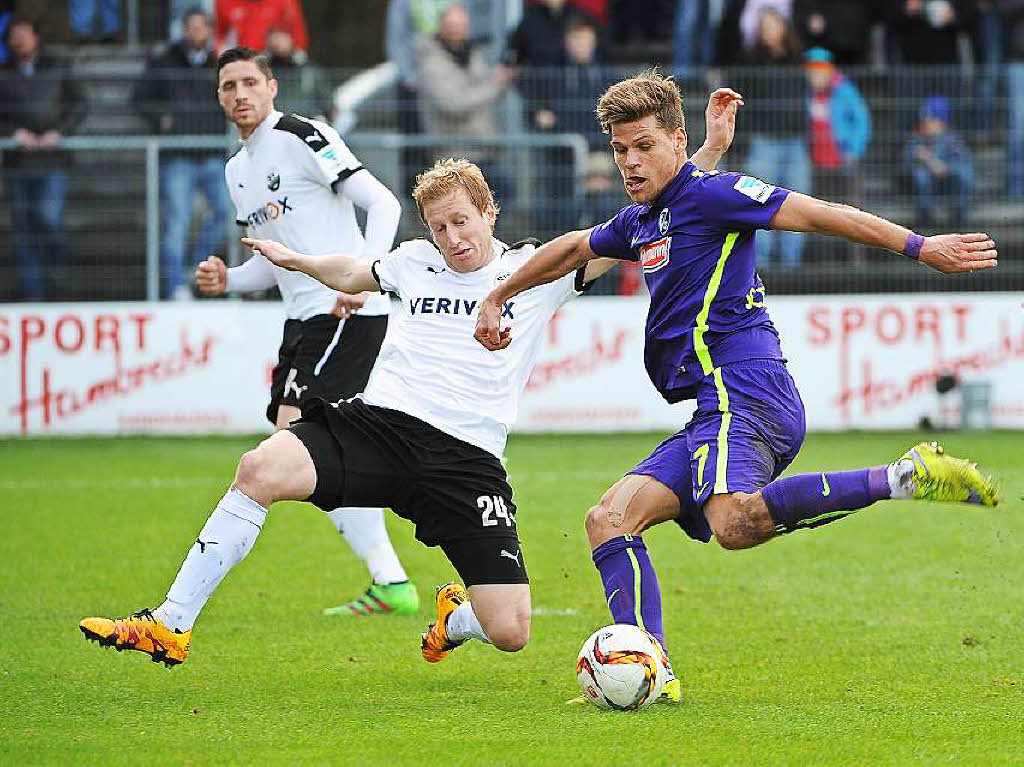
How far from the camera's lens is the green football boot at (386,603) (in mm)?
8336

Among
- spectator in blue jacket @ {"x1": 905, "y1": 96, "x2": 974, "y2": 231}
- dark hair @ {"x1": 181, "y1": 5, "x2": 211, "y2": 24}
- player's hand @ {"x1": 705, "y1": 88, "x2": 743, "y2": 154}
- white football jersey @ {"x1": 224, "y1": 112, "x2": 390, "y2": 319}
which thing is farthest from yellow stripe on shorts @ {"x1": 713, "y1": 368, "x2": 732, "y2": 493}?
dark hair @ {"x1": 181, "y1": 5, "x2": 211, "y2": 24}

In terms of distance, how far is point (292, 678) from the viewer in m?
6.68

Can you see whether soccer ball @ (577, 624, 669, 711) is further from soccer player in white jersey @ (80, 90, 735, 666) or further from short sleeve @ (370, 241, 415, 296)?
short sleeve @ (370, 241, 415, 296)

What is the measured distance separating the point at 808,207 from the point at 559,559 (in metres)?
4.33

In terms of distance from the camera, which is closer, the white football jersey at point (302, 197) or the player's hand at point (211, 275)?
the player's hand at point (211, 275)

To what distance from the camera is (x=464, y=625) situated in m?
6.66

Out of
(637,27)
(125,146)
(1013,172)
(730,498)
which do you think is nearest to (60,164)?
(125,146)

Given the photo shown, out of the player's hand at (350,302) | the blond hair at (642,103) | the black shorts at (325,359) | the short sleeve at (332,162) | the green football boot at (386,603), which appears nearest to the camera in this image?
the blond hair at (642,103)

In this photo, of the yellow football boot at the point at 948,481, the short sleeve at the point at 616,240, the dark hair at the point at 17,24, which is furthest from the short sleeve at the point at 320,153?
the dark hair at the point at 17,24

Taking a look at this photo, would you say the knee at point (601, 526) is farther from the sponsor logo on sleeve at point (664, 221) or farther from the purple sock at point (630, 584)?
the sponsor logo on sleeve at point (664, 221)

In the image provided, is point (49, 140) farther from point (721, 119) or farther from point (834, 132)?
point (721, 119)

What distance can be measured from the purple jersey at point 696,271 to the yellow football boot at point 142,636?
2.00 meters

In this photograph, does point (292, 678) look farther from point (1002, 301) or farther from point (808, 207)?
point (1002, 301)

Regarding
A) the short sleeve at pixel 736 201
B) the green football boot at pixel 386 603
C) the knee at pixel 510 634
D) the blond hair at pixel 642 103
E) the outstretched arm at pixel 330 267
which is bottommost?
the green football boot at pixel 386 603
